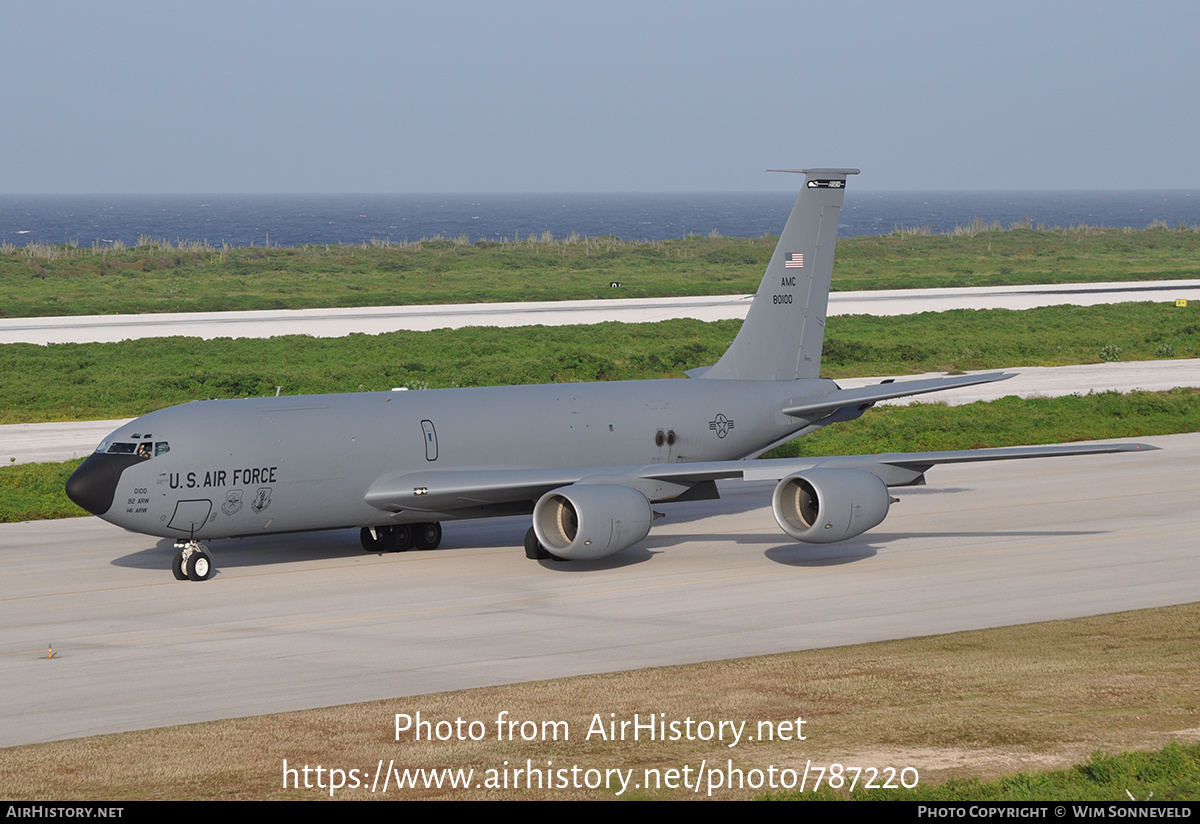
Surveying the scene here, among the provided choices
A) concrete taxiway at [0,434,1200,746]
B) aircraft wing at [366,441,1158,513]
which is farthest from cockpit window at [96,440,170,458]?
aircraft wing at [366,441,1158,513]

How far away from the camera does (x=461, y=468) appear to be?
31.0 meters

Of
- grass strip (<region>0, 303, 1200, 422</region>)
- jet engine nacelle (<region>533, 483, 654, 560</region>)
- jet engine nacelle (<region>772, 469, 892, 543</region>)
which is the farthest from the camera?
grass strip (<region>0, 303, 1200, 422</region>)

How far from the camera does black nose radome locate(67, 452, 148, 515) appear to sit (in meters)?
27.8

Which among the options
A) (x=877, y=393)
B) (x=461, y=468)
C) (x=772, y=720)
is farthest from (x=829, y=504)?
(x=772, y=720)

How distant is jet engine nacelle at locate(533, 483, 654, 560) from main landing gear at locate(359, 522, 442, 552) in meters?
4.07

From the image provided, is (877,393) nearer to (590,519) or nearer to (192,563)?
(590,519)

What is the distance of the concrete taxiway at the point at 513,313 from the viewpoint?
80.1m

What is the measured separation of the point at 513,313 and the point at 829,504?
64.2 meters

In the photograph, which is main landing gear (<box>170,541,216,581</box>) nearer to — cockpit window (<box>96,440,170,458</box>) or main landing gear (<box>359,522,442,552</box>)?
cockpit window (<box>96,440,170,458</box>)

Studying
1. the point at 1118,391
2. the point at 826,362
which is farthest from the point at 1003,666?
the point at 826,362

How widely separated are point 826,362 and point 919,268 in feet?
246

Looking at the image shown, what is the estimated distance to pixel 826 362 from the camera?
68.1 metres

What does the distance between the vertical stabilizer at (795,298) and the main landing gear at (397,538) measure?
29.4ft
